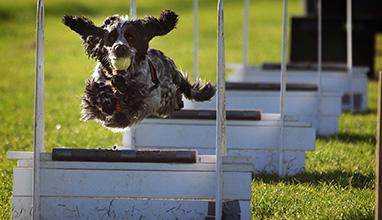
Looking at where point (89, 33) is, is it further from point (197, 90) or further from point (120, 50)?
point (197, 90)

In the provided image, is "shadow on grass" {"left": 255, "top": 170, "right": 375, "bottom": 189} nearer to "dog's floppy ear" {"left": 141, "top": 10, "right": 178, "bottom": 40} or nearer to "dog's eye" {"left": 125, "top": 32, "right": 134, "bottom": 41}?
"dog's floppy ear" {"left": 141, "top": 10, "right": 178, "bottom": 40}

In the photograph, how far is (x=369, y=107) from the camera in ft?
42.9

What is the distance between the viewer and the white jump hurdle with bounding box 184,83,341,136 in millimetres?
9570

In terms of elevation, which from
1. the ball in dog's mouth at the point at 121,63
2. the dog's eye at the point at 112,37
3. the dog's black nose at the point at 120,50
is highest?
the dog's eye at the point at 112,37

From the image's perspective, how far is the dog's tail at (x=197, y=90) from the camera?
6.82m

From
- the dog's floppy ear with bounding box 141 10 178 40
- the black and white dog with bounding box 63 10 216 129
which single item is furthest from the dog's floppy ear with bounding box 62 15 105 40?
the dog's floppy ear with bounding box 141 10 178 40

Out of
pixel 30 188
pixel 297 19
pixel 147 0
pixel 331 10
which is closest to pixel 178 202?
pixel 30 188

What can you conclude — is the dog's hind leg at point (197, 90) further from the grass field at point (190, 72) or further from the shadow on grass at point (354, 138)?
the shadow on grass at point (354, 138)

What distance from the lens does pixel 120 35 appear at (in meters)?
5.64

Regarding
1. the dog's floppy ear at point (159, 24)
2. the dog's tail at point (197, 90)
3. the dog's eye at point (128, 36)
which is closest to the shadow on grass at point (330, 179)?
the dog's tail at point (197, 90)

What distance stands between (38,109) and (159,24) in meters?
0.96

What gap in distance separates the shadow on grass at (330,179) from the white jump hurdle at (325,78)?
13.8 feet

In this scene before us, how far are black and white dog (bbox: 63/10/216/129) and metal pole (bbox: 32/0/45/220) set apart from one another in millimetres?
371

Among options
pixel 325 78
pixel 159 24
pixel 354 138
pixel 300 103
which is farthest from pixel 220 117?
pixel 325 78
